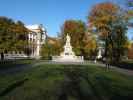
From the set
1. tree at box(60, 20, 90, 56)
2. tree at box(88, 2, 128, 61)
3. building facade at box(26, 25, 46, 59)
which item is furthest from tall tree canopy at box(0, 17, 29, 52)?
building facade at box(26, 25, 46, 59)

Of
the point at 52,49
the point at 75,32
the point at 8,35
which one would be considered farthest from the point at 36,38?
the point at 8,35

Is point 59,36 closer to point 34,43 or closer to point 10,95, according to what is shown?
point 34,43

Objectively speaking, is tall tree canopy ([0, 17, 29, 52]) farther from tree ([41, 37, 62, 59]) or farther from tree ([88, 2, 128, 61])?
tree ([88, 2, 128, 61])

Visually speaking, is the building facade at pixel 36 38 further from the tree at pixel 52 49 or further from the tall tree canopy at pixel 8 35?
the tall tree canopy at pixel 8 35

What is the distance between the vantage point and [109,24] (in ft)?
188

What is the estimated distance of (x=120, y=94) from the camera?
12094 millimetres

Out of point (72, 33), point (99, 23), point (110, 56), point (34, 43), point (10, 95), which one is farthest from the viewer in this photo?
point (34, 43)

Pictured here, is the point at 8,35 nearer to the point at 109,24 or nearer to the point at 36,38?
the point at 109,24

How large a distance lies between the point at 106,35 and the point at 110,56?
27.0 ft

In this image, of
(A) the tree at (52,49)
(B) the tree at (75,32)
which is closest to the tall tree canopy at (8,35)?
(A) the tree at (52,49)

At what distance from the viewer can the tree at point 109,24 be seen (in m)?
56.0

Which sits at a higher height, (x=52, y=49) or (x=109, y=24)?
(x=109, y=24)

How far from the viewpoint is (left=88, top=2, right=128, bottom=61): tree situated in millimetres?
56031

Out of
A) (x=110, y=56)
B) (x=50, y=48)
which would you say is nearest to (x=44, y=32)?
(x=50, y=48)
